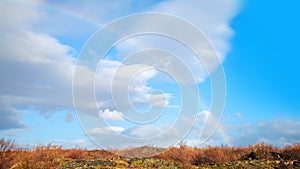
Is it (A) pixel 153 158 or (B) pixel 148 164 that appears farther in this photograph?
(A) pixel 153 158

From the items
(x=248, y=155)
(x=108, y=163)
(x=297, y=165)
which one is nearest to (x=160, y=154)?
(x=248, y=155)

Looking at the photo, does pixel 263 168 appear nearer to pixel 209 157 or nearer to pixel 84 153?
pixel 209 157

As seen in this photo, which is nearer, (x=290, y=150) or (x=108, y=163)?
(x=108, y=163)

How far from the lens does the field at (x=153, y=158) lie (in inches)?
632

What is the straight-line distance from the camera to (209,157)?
21516mm

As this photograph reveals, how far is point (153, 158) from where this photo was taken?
20.0 m

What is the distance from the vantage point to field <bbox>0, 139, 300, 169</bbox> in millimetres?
16047

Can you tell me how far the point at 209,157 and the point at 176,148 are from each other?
4.54 m

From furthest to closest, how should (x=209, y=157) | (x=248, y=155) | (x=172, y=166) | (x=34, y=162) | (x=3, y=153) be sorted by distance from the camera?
(x=248, y=155), (x=209, y=157), (x=172, y=166), (x=3, y=153), (x=34, y=162)

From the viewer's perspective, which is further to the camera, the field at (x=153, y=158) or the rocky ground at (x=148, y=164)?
the rocky ground at (x=148, y=164)

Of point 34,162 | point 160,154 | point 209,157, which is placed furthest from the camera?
point 160,154

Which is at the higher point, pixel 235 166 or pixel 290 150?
pixel 290 150

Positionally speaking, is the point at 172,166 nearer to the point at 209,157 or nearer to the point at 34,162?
the point at 209,157

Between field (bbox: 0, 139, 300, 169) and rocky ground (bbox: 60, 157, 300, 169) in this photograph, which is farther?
rocky ground (bbox: 60, 157, 300, 169)
